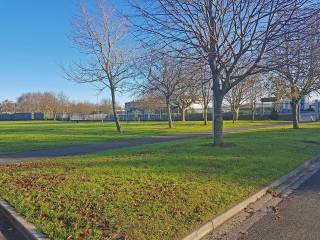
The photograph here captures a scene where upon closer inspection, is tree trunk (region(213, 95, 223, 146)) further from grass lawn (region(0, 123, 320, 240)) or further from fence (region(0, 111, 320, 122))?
fence (region(0, 111, 320, 122))

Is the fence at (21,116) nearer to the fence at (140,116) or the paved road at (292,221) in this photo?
the fence at (140,116)

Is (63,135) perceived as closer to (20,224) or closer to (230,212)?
(20,224)

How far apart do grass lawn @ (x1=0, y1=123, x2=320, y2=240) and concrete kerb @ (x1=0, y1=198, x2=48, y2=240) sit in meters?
0.11

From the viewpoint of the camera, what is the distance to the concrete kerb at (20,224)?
4953 mm

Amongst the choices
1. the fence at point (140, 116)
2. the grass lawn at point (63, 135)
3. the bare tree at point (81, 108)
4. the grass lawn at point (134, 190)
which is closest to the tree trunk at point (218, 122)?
the grass lawn at point (134, 190)

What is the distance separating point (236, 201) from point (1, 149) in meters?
13.7

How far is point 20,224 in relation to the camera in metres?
5.47

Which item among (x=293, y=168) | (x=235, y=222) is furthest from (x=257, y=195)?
(x=293, y=168)

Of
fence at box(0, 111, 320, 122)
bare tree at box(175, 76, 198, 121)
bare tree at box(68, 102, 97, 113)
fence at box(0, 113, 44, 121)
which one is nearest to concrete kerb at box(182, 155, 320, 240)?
bare tree at box(175, 76, 198, 121)

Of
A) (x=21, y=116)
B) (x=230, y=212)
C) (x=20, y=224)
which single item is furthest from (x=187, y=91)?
(x=21, y=116)

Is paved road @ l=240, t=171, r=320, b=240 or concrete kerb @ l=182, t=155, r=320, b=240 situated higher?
concrete kerb @ l=182, t=155, r=320, b=240

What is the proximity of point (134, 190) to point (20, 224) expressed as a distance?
7.66 feet

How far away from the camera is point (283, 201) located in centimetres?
718

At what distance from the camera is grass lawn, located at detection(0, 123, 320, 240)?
5.16 m
